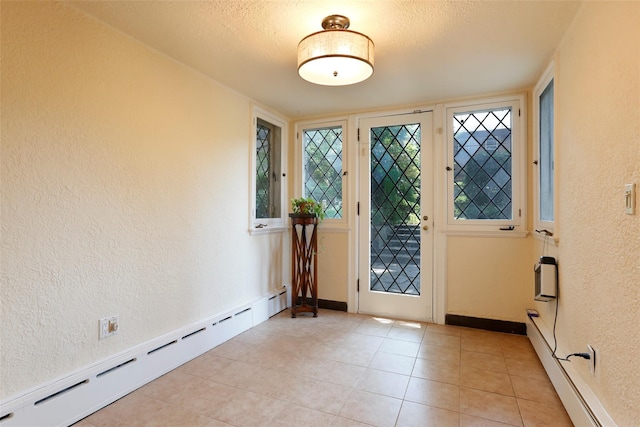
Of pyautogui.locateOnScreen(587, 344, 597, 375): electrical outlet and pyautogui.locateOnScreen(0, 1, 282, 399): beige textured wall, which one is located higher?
pyautogui.locateOnScreen(0, 1, 282, 399): beige textured wall

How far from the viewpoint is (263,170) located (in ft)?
11.4

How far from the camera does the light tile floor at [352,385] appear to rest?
1.77m

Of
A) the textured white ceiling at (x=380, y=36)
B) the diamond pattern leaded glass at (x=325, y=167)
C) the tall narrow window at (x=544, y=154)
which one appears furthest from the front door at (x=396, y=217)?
the tall narrow window at (x=544, y=154)

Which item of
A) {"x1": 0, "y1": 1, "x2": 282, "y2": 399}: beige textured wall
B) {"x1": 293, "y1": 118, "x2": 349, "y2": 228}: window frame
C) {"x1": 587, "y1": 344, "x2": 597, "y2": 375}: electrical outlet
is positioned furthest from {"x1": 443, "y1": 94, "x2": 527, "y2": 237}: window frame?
{"x1": 0, "y1": 1, "x2": 282, "y2": 399}: beige textured wall

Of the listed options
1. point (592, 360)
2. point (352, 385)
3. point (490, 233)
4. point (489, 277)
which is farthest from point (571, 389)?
point (490, 233)

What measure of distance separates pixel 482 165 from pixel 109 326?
3.22 m

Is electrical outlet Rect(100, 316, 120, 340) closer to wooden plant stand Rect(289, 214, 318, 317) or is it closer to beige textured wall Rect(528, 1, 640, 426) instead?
wooden plant stand Rect(289, 214, 318, 317)

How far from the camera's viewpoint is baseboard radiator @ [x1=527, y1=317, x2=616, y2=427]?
1467 mm

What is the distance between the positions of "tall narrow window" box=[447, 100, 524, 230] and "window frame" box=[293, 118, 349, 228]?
107 centimetres

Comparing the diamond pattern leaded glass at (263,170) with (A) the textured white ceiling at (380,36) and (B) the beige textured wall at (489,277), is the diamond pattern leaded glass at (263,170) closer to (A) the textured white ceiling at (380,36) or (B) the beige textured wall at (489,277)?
(A) the textured white ceiling at (380,36)

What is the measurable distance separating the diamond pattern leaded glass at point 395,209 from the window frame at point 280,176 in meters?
1.00

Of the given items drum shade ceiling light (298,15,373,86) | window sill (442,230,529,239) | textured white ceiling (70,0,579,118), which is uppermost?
textured white ceiling (70,0,579,118)

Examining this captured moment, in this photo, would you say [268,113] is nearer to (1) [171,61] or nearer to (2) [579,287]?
(1) [171,61]

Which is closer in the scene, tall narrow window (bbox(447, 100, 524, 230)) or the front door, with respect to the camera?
tall narrow window (bbox(447, 100, 524, 230))
